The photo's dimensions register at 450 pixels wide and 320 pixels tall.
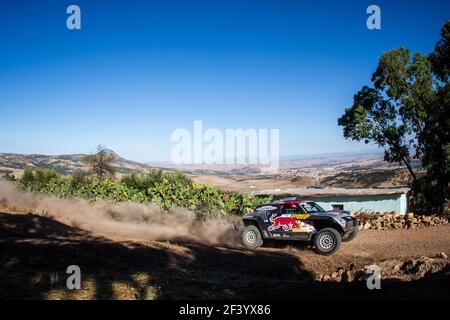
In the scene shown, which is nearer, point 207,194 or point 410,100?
point 207,194

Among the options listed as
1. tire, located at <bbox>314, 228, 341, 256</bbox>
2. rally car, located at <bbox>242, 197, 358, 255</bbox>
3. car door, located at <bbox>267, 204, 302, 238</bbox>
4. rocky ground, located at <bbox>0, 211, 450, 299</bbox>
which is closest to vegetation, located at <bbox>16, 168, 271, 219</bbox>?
rocky ground, located at <bbox>0, 211, 450, 299</bbox>

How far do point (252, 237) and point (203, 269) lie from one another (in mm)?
5083

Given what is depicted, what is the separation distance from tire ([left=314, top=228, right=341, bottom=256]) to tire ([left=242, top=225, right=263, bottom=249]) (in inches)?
91.7

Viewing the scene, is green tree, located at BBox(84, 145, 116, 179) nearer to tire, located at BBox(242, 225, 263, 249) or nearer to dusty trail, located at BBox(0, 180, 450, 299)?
dusty trail, located at BBox(0, 180, 450, 299)

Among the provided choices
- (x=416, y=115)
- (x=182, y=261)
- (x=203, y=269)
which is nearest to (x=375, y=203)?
(x=416, y=115)

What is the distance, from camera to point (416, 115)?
27.7 m

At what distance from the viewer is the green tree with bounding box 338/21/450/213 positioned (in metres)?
23.8

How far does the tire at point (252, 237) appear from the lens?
15.0 m

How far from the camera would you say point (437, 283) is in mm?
8367

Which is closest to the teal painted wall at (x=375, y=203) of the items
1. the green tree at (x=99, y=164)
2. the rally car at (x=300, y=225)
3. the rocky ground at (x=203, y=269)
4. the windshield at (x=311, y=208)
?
the rocky ground at (x=203, y=269)

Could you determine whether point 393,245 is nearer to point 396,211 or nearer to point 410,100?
point 396,211

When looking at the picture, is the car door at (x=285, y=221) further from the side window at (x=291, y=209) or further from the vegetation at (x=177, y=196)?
the vegetation at (x=177, y=196)
